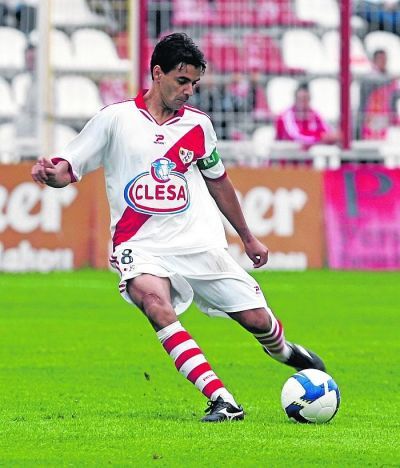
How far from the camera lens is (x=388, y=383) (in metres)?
A: 9.07

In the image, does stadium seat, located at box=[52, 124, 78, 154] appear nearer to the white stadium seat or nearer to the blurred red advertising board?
the white stadium seat

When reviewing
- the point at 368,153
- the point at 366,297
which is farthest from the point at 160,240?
the point at 368,153

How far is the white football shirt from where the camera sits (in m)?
7.79

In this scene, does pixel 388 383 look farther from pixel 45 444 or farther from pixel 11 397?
pixel 45 444

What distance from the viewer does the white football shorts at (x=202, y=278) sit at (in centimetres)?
775

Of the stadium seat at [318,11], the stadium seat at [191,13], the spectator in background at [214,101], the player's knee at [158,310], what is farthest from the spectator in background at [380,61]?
the player's knee at [158,310]

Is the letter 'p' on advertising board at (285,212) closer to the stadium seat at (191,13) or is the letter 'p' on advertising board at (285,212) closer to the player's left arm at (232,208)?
the stadium seat at (191,13)

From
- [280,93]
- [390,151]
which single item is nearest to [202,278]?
[390,151]

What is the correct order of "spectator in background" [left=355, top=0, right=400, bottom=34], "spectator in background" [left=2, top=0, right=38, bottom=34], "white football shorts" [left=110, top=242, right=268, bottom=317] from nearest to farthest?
1. "white football shorts" [left=110, top=242, right=268, bottom=317]
2. "spectator in background" [left=355, top=0, right=400, bottom=34]
3. "spectator in background" [left=2, top=0, right=38, bottom=34]

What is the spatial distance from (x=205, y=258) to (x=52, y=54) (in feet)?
48.6

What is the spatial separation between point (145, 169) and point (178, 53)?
25.6 inches

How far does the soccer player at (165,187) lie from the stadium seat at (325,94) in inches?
566

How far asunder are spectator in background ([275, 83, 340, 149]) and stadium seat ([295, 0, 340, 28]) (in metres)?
1.16

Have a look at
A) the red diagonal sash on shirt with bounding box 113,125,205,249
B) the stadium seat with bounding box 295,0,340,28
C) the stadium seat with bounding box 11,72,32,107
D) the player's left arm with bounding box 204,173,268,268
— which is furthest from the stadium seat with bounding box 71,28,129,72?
the red diagonal sash on shirt with bounding box 113,125,205,249
